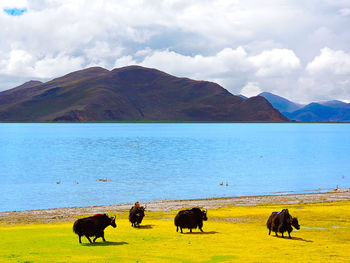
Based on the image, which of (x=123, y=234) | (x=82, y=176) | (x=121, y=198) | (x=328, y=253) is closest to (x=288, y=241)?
(x=328, y=253)

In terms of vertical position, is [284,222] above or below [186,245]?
above

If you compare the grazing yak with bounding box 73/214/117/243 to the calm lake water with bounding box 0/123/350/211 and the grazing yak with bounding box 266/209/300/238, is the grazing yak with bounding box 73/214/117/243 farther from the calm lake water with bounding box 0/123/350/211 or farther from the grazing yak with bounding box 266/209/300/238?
the calm lake water with bounding box 0/123/350/211

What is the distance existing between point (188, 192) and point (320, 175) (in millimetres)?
37119

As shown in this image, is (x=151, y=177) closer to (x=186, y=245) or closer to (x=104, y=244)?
(x=104, y=244)

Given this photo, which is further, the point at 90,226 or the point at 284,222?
the point at 284,222

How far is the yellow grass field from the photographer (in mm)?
16109

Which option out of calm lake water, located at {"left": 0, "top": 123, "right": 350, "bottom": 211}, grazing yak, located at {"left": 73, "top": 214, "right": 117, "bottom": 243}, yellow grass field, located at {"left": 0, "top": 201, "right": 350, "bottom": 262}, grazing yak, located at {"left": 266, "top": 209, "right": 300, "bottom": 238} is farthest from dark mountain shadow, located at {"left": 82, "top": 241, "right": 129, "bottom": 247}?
calm lake water, located at {"left": 0, "top": 123, "right": 350, "bottom": 211}

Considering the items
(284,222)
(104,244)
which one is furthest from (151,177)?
(104,244)

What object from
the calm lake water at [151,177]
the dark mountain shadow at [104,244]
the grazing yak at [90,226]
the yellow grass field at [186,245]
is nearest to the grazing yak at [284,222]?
the yellow grass field at [186,245]

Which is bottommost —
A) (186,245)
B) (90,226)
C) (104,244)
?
(186,245)

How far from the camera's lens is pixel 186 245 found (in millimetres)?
18906

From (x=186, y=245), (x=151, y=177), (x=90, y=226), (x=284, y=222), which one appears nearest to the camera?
(x=186, y=245)

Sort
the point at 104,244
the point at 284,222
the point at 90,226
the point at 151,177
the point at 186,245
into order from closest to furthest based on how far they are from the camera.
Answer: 1. the point at 186,245
2. the point at 104,244
3. the point at 90,226
4. the point at 284,222
5. the point at 151,177

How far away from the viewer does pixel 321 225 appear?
25.9 m
